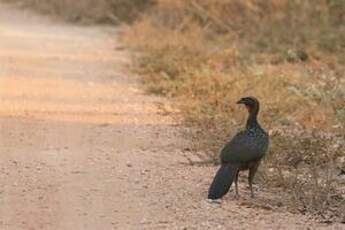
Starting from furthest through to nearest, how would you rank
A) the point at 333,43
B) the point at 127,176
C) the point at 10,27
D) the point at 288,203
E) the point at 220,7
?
1. the point at 10,27
2. the point at 220,7
3. the point at 333,43
4. the point at 127,176
5. the point at 288,203

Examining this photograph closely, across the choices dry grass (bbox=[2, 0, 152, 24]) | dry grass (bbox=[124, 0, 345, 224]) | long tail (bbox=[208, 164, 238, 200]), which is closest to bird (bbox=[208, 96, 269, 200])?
long tail (bbox=[208, 164, 238, 200])

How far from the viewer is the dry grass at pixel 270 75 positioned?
8688 mm

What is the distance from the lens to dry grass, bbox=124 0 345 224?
869 centimetres

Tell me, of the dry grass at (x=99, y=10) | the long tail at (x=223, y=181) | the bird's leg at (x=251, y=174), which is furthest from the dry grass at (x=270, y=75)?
the dry grass at (x=99, y=10)

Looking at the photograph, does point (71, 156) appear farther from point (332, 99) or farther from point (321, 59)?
point (321, 59)

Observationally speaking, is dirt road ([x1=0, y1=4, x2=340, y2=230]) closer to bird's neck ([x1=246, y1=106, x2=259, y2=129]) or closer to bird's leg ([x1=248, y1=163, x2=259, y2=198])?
bird's leg ([x1=248, y1=163, x2=259, y2=198])

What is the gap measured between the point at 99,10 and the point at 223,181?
1989cm

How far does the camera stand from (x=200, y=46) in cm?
1741

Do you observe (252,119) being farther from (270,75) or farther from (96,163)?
(270,75)

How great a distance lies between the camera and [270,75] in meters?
13.7

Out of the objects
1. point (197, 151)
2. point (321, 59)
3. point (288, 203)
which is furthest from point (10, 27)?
point (288, 203)

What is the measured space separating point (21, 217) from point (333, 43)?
12.1 metres

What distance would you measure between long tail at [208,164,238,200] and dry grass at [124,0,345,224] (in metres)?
0.51

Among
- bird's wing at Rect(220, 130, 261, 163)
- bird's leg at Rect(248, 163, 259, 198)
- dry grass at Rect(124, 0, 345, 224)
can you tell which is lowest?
dry grass at Rect(124, 0, 345, 224)
